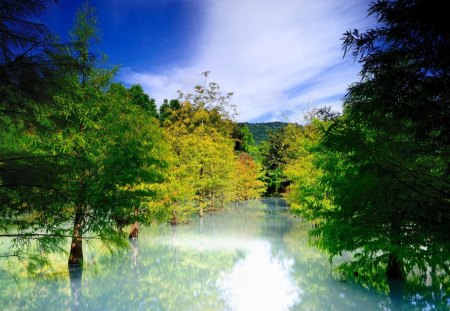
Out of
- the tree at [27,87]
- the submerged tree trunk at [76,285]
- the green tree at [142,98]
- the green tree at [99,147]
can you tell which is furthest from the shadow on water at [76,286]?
the green tree at [142,98]

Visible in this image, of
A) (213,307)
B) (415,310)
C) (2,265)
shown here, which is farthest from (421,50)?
(2,265)

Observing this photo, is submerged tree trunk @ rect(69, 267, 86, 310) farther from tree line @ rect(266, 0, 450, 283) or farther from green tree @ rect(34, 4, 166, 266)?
tree line @ rect(266, 0, 450, 283)

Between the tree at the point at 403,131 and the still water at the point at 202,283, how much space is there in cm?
604

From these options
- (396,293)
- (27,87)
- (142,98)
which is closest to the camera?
(27,87)

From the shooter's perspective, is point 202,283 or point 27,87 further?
point 202,283

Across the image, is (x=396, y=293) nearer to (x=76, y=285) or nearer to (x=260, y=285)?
(x=260, y=285)

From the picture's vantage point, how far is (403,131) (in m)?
5.45

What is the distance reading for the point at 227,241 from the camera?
21.8m

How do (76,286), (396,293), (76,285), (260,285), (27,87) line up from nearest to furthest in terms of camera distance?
(27,87)
(396,293)
(76,286)
(76,285)
(260,285)

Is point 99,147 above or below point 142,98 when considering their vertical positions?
below

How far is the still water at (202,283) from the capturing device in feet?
34.6

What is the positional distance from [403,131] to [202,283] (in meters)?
10.1

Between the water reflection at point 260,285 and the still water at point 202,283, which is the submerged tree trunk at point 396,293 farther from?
the water reflection at point 260,285

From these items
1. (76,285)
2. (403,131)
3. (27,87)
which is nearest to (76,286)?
(76,285)
